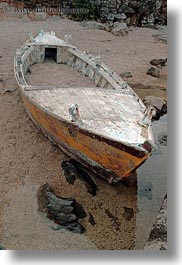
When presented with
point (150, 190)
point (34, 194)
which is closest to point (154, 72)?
point (150, 190)

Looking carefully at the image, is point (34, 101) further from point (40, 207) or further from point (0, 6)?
point (0, 6)

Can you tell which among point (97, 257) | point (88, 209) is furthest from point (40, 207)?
point (97, 257)

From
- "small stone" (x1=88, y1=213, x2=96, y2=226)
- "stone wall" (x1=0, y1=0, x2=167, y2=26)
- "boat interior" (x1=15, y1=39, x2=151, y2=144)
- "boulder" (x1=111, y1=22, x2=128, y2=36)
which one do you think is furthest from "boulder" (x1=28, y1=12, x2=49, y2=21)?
A: "small stone" (x1=88, y1=213, x2=96, y2=226)

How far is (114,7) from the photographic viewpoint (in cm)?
1557

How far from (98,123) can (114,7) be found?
10.5 m

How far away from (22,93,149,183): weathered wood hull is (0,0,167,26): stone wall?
944 centimetres

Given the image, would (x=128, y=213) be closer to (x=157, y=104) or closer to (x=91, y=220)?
(x=91, y=220)

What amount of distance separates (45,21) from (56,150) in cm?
919

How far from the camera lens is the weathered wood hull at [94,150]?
18.6 feet

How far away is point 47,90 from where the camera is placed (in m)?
7.36

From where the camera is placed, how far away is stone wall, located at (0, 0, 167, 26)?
611 inches

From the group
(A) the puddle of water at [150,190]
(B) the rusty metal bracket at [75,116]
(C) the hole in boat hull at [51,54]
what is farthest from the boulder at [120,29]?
(B) the rusty metal bracket at [75,116]

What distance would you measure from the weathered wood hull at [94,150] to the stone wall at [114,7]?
9435 millimetres

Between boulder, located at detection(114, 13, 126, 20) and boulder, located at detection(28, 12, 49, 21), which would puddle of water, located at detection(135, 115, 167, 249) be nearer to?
boulder, located at detection(114, 13, 126, 20)
